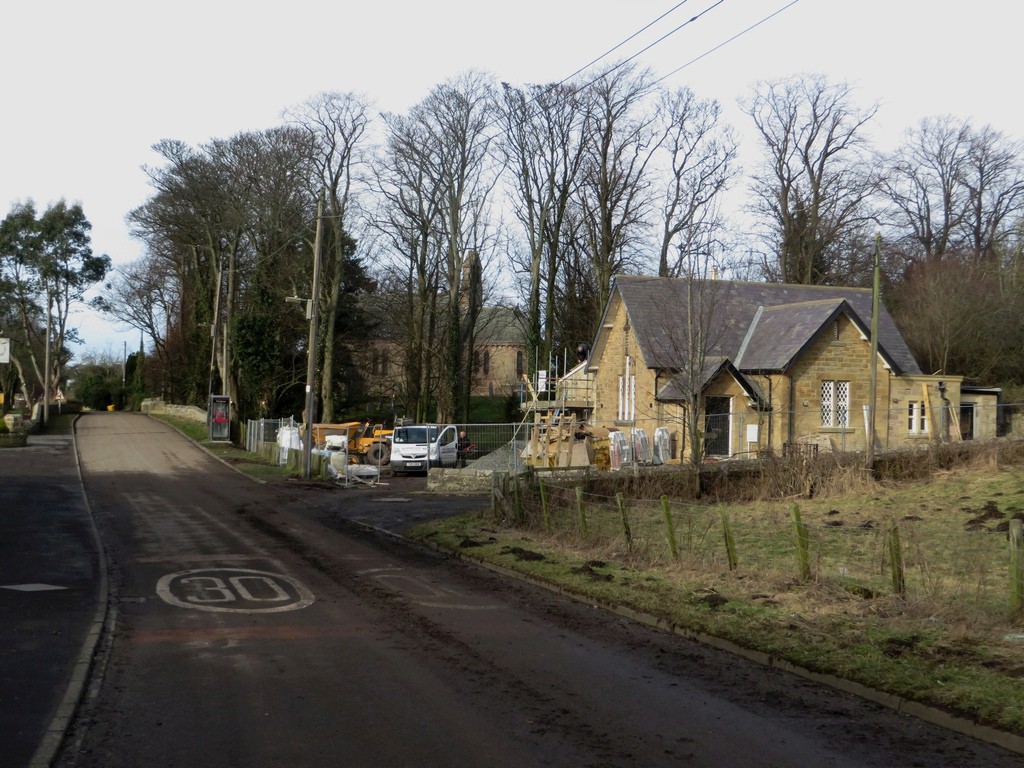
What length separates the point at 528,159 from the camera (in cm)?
5266

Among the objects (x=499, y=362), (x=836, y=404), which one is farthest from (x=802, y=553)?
(x=499, y=362)

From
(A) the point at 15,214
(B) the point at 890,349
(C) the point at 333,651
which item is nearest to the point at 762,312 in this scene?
(B) the point at 890,349

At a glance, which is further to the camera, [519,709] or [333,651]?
[333,651]

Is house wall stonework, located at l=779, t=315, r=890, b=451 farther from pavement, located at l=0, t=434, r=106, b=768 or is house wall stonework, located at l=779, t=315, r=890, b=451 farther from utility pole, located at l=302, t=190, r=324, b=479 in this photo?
pavement, located at l=0, t=434, r=106, b=768

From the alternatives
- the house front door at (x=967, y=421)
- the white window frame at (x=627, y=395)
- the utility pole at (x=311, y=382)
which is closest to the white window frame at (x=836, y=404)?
the house front door at (x=967, y=421)

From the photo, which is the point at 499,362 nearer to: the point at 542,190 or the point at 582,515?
the point at 542,190

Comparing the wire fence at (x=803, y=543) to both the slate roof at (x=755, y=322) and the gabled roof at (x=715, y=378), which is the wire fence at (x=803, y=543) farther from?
the slate roof at (x=755, y=322)

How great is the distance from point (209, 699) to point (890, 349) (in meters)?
34.0

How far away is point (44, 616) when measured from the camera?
11.4 meters

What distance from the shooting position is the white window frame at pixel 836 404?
35656mm

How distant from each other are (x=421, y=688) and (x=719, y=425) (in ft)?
91.3

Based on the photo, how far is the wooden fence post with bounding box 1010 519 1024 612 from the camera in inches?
382

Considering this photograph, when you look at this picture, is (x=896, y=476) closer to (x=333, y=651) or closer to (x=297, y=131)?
(x=333, y=651)

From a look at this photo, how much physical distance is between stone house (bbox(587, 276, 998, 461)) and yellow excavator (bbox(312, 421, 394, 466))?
32.4 ft
